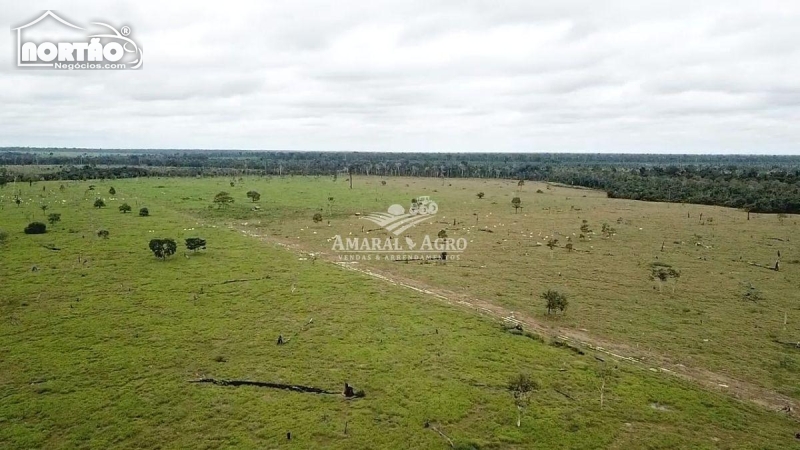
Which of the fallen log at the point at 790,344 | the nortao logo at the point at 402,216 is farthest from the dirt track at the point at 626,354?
the nortao logo at the point at 402,216

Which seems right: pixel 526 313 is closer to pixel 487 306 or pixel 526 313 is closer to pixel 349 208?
pixel 487 306

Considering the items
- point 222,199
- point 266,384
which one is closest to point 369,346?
point 266,384

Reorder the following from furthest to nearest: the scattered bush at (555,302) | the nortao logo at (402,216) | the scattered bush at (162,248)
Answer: the nortao logo at (402,216) < the scattered bush at (162,248) < the scattered bush at (555,302)

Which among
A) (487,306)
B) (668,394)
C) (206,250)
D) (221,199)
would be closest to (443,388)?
(668,394)

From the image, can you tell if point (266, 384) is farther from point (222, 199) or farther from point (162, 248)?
point (222, 199)

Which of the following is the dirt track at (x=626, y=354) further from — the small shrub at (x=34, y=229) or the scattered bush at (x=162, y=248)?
the small shrub at (x=34, y=229)

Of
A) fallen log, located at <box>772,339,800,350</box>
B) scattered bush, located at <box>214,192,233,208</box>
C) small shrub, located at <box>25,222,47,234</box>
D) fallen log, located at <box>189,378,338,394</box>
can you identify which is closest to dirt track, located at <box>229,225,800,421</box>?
fallen log, located at <box>772,339,800,350</box>
